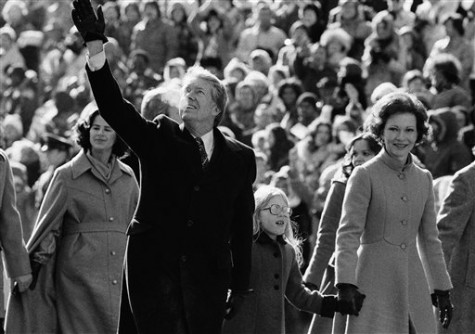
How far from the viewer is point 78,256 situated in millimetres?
10148

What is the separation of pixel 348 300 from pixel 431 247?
65 cm

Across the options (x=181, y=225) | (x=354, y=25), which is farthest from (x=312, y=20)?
(x=181, y=225)

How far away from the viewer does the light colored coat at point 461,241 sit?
10008mm

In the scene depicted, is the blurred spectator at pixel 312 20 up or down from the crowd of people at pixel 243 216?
up

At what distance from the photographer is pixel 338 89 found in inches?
680

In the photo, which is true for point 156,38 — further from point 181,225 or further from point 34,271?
point 181,225

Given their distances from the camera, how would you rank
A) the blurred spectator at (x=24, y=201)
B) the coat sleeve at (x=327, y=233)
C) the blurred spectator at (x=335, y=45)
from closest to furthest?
the coat sleeve at (x=327, y=233), the blurred spectator at (x=24, y=201), the blurred spectator at (x=335, y=45)

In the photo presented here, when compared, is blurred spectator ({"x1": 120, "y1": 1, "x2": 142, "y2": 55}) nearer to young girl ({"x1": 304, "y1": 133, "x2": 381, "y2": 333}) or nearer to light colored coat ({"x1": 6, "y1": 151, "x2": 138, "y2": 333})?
light colored coat ({"x1": 6, "y1": 151, "x2": 138, "y2": 333})

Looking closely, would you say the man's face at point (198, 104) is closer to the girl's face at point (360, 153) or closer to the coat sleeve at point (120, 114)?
the coat sleeve at point (120, 114)

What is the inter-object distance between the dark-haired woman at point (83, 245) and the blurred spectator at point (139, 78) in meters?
9.18

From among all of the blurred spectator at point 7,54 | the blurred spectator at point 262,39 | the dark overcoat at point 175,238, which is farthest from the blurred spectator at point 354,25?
the dark overcoat at point 175,238

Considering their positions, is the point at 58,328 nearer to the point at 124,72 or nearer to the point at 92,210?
the point at 92,210

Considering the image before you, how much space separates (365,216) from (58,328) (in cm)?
255

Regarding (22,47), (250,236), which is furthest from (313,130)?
(22,47)
